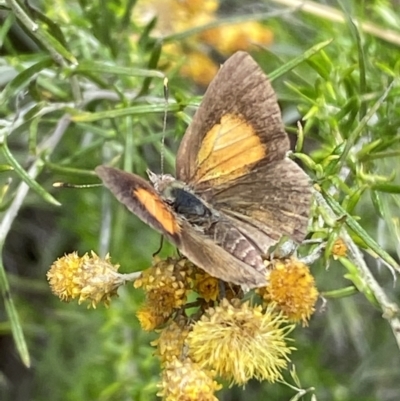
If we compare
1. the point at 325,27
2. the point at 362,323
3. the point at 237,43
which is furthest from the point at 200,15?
the point at 362,323

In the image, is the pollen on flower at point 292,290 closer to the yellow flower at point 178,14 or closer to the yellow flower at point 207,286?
the yellow flower at point 207,286

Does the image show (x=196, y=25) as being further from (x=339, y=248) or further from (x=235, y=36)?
(x=339, y=248)

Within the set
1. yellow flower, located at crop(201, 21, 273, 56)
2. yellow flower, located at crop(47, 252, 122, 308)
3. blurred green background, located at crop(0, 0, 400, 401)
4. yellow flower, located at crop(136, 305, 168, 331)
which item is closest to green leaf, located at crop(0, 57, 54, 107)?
blurred green background, located at crop(0, 0, 400, 401)

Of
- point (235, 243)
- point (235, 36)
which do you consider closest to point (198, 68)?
point (235, 36)

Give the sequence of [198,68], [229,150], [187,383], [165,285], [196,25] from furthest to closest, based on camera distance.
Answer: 1. [198,68]
2. [196,25]
3. [229,150]
4. [165,285]
5. [187,383]

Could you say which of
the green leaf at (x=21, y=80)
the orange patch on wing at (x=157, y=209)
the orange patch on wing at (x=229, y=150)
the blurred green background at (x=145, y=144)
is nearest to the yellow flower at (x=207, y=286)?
the orange patch on wing at (x=157, y=209)

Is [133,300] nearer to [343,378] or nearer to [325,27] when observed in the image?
[343,378]
